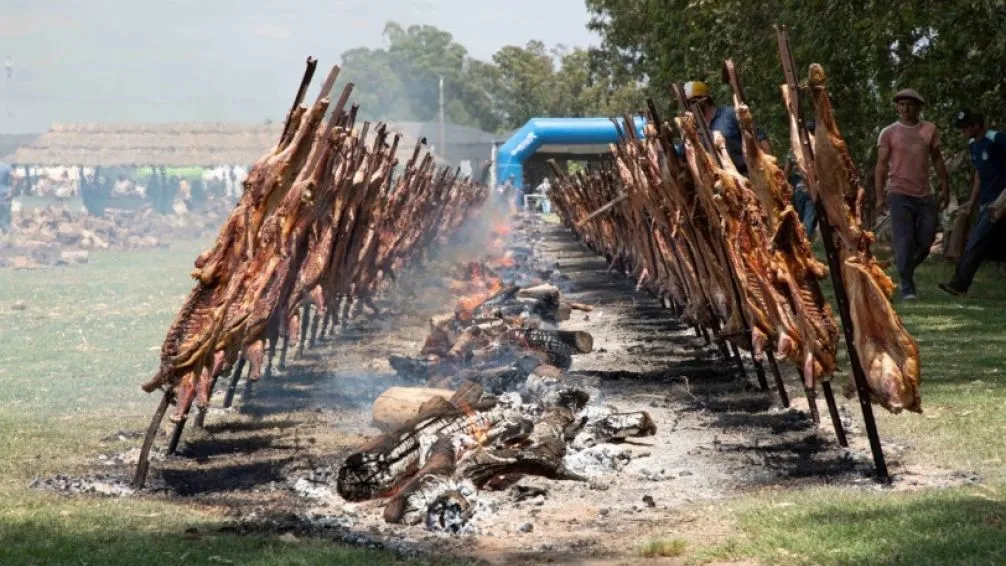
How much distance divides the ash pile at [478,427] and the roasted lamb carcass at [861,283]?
5.15 ft

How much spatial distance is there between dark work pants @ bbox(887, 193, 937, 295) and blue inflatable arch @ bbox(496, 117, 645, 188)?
39.4 metres

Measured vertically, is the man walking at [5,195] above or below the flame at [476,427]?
below

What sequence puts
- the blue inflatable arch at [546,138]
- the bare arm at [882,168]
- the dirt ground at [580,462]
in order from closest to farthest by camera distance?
the dirt ground at [580,462] → the bare arm at [882,168] → the blue inflatable arch at [546,138]

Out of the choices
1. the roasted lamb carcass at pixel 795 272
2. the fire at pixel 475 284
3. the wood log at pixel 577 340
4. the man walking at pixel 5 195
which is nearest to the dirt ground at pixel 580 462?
the wood log at pixel 577 340

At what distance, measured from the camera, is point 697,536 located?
19.9 feet

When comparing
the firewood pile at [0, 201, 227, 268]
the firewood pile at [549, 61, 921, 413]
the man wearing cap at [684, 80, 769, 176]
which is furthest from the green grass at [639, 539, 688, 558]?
the firewood pile at [0, 201, 227, 268]

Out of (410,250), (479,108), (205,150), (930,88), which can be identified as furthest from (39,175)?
(930,88)

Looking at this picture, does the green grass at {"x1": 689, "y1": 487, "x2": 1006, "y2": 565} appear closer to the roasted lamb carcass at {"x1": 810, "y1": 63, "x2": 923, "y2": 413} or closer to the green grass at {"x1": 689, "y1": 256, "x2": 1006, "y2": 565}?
the green grass at {"x1": 689, "y1": 256, "x2": 1006, "y2": 565}

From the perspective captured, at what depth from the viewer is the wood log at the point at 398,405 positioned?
9.27m

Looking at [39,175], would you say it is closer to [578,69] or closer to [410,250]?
[578,69]

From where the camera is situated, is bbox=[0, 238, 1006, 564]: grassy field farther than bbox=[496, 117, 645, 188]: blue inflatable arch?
No

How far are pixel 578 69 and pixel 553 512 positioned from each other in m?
90.7

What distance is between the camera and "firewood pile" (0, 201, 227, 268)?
1431 inches

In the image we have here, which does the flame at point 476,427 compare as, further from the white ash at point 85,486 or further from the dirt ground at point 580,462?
the white ash at point 85,486
